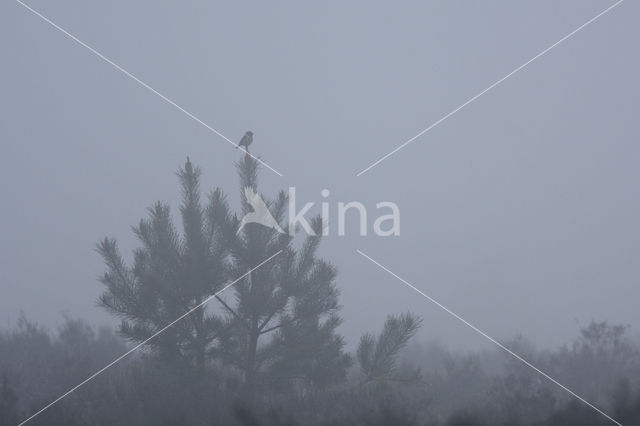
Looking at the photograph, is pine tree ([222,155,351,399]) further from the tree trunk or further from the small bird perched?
the small bird perched

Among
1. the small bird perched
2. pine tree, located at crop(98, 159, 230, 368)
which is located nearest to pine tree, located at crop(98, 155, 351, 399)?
pine tree, located at crop(98, 159, 230, 368)

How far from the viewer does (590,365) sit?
14250mm

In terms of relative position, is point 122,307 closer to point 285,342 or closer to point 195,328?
point 195,328

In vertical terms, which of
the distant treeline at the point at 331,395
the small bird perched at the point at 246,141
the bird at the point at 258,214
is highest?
the small bird perched at the point at 246,141

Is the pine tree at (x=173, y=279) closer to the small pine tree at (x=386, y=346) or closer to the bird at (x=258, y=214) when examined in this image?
the bird at (x=258, y=214)

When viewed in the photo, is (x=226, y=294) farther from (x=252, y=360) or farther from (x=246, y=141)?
(x=246, y=141)

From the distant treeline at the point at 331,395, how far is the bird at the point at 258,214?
2.44 meters

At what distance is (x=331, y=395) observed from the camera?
983 cm

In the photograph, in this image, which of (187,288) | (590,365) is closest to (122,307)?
(187,288)

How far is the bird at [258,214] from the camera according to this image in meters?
10.9

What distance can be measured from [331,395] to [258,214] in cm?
306

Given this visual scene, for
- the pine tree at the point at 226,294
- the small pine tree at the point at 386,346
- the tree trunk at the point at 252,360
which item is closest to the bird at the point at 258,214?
the pine tree at the point at 226,294

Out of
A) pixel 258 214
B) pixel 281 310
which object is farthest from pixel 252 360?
pixel 258 214

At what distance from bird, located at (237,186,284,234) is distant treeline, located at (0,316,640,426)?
8.00 ft
